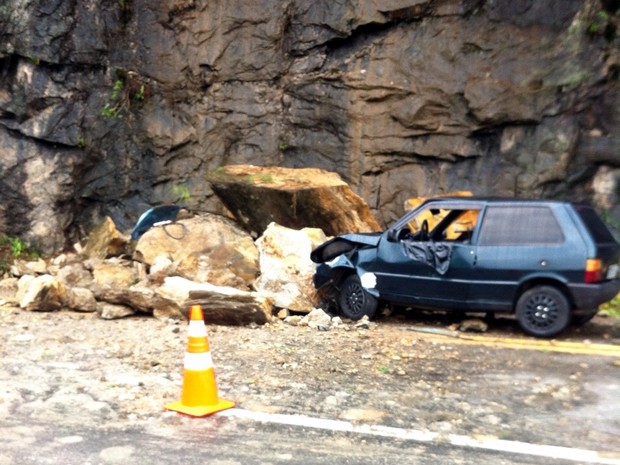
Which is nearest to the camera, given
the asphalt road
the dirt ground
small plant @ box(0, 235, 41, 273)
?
the asphalt road

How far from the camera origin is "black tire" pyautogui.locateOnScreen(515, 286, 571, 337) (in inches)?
331

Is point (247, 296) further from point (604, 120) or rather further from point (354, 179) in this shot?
point (604, 120)

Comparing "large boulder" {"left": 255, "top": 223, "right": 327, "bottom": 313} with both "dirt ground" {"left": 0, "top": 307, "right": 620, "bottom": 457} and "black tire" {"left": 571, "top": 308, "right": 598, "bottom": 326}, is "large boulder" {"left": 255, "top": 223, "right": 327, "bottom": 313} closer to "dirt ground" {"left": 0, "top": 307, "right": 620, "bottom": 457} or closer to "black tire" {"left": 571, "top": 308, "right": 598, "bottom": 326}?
"dirt ground" {"left": 0, "top": 307, "right": 620, "bottom": 457}

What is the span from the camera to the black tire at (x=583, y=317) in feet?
27.9

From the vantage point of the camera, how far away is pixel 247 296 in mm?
8797

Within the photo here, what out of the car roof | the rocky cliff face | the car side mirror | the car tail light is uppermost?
the rocky cliff face

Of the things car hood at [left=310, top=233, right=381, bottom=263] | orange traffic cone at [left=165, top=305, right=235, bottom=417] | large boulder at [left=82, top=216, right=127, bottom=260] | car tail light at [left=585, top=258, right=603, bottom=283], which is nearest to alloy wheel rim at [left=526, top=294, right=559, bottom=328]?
car tail light at [left=585, top=258, right=603, bottom=283]

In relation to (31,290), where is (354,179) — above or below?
above

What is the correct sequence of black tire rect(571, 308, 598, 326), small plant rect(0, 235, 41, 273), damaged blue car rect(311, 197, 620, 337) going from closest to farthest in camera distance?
damaged blue car rect(311, 197, 620, 337) < black tire rect(571, 308, 598, 326) < small plant rect(0, 235, 41, 273)

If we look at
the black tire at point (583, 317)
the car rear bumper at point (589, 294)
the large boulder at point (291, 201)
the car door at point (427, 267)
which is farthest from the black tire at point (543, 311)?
the large boulder at point (291, 201)

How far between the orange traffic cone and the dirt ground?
0.16m

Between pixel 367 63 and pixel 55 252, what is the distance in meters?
7.36

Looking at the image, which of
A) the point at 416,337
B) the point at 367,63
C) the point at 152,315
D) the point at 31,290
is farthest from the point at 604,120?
the point at 31,290

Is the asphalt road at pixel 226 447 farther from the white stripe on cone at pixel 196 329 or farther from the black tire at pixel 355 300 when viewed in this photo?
the black tire at pixel 355 300
